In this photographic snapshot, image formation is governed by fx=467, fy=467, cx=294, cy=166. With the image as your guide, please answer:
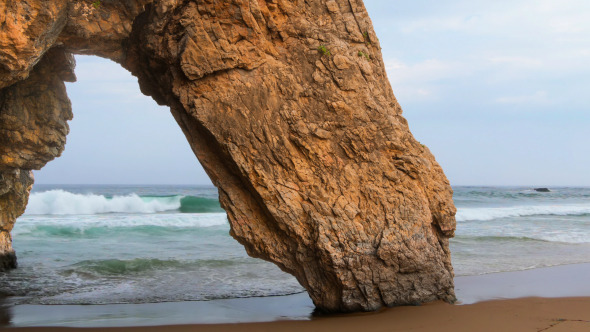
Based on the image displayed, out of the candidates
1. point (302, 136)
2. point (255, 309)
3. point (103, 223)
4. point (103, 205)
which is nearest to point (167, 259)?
point (255, 309)

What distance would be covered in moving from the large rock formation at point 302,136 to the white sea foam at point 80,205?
93.4 feet

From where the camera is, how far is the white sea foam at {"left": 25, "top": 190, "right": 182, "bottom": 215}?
104 feet

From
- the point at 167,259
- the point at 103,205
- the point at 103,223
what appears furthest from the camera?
the point at 103,205

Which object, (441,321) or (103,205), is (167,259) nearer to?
(441,321)

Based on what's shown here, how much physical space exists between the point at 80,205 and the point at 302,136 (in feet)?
100

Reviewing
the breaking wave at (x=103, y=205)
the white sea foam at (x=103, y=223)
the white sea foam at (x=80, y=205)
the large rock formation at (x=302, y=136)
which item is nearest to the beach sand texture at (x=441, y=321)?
the large rock formation at (x=302, y=136)

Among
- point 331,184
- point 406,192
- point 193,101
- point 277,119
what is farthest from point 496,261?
point 193,101

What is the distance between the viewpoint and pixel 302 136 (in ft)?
20.2

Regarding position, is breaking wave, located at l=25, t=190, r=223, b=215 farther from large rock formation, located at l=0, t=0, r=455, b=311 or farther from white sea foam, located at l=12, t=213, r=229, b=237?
large rock formation, located at l=0, t=0, r=455, b=311

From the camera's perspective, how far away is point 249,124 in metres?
6.14

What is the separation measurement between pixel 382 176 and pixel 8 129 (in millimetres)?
6033

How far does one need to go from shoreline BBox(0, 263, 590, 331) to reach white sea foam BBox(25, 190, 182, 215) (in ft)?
87.5

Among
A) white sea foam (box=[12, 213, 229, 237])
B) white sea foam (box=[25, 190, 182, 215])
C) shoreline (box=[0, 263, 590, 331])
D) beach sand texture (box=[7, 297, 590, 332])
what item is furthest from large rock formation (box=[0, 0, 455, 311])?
white sea foam (box=[25, 190, 182, 215])

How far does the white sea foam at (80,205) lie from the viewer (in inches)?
1248
